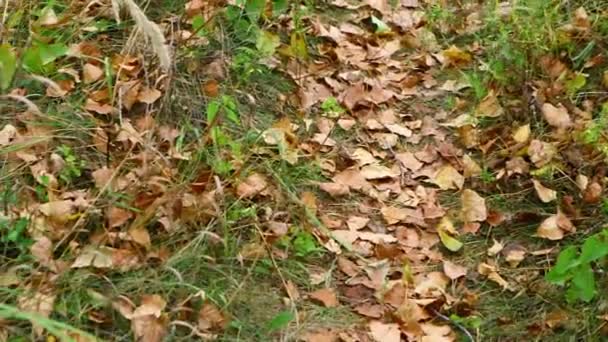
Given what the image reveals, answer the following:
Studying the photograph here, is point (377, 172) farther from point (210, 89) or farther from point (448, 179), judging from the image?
point (210, 89)

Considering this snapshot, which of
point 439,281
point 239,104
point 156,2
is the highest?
point 156,2

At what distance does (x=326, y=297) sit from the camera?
2947 mm

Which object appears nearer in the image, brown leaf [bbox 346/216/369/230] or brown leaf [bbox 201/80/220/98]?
brown leaf [bbox 346/216/369/230]

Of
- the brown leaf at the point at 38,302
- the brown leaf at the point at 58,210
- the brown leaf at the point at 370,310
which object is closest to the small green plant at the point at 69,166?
the brown leaf at the point at 58,210

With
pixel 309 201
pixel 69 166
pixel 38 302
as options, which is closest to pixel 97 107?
pixel 69 166

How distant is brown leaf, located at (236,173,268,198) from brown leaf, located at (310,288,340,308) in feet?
1.26

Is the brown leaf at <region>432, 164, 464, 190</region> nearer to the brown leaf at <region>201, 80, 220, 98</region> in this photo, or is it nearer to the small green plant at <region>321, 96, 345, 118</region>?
the small green plant at <region>321, 96, 345, 118</region>

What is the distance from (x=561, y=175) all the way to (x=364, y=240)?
2.29 ft

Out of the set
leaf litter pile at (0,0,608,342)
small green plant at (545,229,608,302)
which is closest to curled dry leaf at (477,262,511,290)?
leaf litter pile at (0,0,608,342)

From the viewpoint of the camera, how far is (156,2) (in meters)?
3.69

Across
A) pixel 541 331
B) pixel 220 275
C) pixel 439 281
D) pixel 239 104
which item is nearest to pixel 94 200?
pixel 220 275

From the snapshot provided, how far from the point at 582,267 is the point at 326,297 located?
0.76m

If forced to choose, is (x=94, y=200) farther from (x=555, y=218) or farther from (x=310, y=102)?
(x=555, y=218)

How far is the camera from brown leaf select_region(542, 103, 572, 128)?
3404 millimetres
